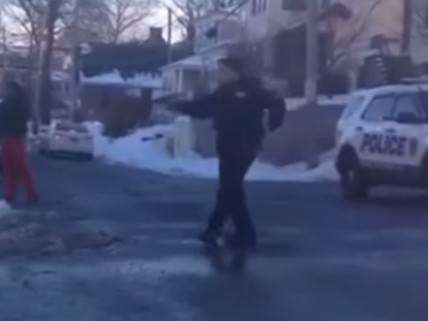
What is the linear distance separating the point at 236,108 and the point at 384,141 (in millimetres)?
8196

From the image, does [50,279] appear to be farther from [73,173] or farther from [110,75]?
[110,75]

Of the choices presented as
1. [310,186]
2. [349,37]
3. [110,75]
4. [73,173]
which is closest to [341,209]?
[310,186]

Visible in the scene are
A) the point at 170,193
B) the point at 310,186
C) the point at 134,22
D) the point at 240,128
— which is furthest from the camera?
the point at 134,22

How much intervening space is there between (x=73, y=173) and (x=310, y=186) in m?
10.3

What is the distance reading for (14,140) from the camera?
22.6 m

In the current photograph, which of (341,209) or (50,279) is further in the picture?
(341,209)

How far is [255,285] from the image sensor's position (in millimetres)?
12727

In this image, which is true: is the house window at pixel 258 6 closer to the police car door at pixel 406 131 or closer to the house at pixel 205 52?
the house at pixel 205 52

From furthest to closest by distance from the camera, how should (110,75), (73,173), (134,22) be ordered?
(134,22) → (110,75) → (73,173)

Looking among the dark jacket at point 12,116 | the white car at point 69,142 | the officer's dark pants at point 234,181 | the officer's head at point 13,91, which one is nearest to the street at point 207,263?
the officer's dark pants at point 234,181

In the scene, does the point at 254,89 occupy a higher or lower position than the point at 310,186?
higher

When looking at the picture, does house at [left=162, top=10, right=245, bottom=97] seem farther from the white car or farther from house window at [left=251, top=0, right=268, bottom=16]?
Result: the white car

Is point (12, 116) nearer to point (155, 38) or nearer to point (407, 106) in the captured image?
point (407, 106)

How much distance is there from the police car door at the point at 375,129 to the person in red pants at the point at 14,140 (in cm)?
459
